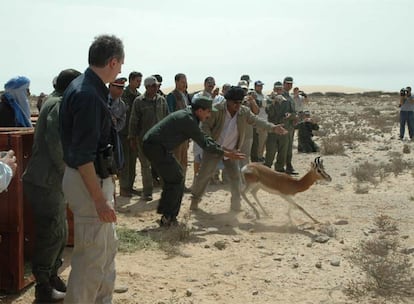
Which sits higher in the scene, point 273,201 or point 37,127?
point 37,127

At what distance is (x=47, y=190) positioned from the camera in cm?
444

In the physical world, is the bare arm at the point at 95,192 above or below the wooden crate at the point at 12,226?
above

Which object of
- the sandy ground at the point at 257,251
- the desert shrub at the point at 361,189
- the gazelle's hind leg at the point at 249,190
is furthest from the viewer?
the desert shrub at the point at 361,189

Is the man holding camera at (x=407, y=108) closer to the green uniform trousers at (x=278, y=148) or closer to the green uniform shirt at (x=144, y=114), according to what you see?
the green uniform trousers at (x=278, y=148)

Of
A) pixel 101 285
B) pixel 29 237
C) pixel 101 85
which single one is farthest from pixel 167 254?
pixel 101 85

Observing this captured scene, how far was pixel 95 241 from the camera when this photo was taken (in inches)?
142

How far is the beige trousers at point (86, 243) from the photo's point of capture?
3566mm

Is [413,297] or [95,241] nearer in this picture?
[95,241]

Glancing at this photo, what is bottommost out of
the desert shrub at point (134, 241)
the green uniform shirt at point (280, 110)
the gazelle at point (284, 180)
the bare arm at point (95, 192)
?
the desert shrub at point (134, 241)

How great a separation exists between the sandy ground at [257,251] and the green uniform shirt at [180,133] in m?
1.16

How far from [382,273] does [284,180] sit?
2.78m

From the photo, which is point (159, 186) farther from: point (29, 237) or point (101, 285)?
point (101, 285)

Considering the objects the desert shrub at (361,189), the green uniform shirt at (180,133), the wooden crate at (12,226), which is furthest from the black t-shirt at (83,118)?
the desert shrub at (361,189)

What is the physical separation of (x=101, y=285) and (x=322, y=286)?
227 centimetres
